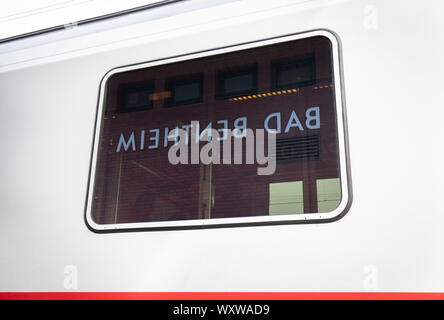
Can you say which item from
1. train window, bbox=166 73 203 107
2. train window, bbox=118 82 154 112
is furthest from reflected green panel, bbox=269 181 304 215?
train window, bbox=118 82 154 112

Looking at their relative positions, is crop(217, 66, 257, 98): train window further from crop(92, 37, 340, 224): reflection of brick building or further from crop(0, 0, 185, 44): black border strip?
crop(0, 0, 185, 44): black border strip

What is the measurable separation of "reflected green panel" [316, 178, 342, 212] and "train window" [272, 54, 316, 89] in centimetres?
42

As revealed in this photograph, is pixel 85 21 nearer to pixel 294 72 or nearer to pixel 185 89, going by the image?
pixel 185 89

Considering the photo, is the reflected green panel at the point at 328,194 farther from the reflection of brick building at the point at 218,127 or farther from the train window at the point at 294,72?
the train window at the point at 294,72

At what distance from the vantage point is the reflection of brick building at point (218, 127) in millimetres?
1738

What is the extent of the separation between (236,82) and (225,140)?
27 centimetres

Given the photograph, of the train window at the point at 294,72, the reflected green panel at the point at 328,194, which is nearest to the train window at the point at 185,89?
the train window at the point at 294,72

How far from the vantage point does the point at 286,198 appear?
68.1 inches

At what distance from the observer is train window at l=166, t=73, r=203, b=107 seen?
2.01 meters

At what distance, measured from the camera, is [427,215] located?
151 centimetres
